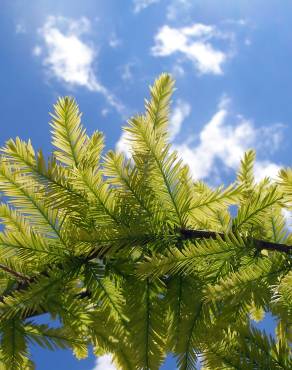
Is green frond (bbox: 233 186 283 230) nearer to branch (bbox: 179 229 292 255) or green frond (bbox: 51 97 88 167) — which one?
branch (bbox: 179 229 292 255)

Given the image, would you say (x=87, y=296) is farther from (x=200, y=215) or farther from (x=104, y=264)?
(x=200, y=215)

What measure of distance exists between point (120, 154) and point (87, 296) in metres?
0.95

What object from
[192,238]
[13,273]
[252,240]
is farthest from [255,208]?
[13,273]

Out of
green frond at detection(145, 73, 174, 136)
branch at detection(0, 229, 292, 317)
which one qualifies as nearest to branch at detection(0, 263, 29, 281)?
branch at detection(0, 229, 292, 317)

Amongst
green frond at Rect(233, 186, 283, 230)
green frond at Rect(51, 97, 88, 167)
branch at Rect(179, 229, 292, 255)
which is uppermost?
green frond at Rect(51, 97, 88, 167)

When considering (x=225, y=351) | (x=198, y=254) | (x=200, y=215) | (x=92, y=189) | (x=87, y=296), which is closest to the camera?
(x=198, y=254)

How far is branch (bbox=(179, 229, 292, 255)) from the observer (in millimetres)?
1959

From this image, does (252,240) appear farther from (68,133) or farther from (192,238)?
(68,133)

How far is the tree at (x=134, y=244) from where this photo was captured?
2016mm

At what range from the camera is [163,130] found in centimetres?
228

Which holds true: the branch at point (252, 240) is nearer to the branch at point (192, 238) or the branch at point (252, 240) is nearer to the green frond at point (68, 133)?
the branch at point (192, 238)

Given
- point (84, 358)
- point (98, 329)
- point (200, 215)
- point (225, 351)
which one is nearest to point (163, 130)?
point (200, 215)

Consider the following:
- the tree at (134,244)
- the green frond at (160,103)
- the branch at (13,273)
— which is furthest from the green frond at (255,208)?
the branch at (13,273)

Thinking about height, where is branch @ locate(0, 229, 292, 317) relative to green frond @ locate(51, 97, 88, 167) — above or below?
below
